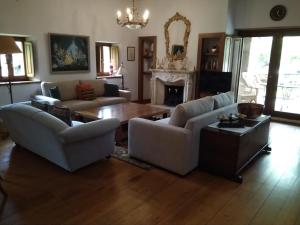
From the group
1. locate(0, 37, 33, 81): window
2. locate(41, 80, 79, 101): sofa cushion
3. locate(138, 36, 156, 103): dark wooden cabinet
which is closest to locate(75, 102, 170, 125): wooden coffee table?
locate(41, 80, 79, 101): sofa cushion

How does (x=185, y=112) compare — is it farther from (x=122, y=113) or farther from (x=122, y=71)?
(x=122, y=71)

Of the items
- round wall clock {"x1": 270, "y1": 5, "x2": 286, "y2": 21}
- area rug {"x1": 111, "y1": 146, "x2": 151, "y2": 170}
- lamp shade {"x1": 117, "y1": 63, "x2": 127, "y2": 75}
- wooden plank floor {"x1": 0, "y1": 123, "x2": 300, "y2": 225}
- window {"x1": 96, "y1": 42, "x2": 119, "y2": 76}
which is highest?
round wall clock {"x1": 270, "y1": 5, "x2": 286, "y2": 21}

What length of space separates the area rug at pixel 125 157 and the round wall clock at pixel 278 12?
187 inches

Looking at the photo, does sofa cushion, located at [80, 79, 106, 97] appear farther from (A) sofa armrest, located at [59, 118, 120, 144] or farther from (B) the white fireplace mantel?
(A) sofa armrest, located at [59, 118, 120, 144]

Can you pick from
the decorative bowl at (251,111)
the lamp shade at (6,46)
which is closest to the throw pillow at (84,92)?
the lamp shade at (6,46)


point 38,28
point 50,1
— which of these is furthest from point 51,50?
point 50,1

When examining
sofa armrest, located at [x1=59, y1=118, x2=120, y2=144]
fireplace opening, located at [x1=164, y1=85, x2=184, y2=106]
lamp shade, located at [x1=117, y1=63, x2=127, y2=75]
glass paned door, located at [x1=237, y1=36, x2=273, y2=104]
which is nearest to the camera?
sofa armrest, located at [x1=59, y1=118, x2=120, y2=144]

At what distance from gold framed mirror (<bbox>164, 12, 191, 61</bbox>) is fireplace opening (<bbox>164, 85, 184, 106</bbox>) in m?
0.89

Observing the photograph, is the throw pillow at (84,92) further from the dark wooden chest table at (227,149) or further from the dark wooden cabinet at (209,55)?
the dark wooden chest table at (227,149)

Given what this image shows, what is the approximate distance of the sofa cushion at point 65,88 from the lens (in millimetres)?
5457

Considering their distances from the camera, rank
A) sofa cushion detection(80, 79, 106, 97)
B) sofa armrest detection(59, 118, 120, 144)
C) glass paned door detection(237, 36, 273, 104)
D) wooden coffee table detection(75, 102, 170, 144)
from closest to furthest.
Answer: sofa armrest detection(59, 118, 120, 144)
wooden coffee table detection(75, 102, 170, 144)
sofa cushion detection(80, 79, 106, 97)
glass paned door detection(237, 36, 273, 104)

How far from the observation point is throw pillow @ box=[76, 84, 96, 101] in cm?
582

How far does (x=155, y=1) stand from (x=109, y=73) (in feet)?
8.23

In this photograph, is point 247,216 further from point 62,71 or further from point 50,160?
point 62,71
